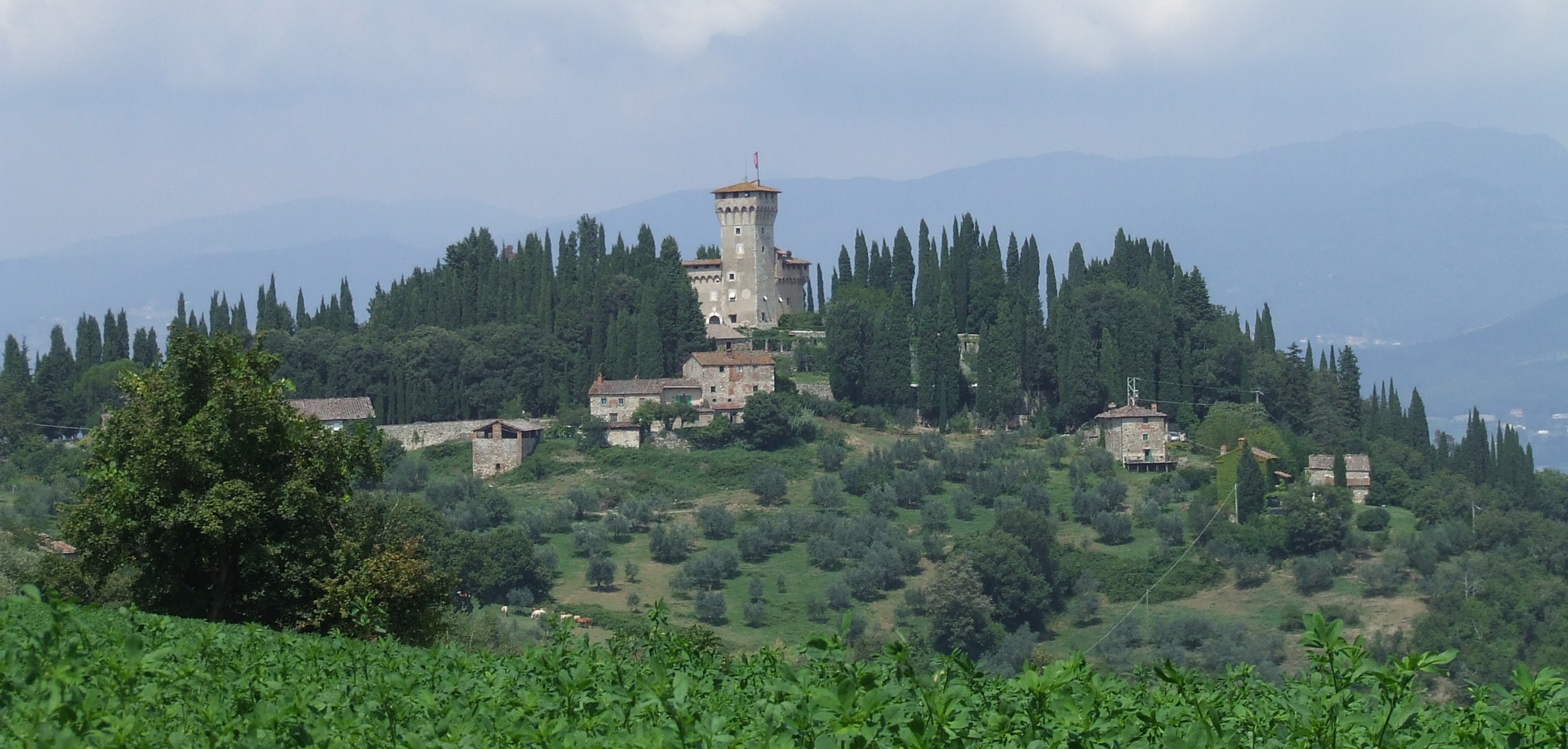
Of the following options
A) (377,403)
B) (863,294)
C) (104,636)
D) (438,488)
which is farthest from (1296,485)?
(104,636)

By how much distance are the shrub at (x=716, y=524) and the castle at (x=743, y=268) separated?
18596 millimetres

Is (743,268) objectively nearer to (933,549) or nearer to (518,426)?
(518,426)

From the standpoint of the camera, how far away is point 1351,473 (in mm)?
58250

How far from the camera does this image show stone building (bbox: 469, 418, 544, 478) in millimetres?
58812

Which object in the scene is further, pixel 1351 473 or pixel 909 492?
pixel 1351 473

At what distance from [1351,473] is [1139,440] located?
6.46 metres

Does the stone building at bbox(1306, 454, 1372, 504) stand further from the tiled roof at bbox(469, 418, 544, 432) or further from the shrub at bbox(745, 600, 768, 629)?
the tiled roof at bbox(469, 418, 544, 432)

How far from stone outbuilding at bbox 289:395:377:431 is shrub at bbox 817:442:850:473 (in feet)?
46.1

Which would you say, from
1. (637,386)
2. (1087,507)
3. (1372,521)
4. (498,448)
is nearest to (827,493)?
(1087,507)

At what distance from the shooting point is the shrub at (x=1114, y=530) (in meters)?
52.5

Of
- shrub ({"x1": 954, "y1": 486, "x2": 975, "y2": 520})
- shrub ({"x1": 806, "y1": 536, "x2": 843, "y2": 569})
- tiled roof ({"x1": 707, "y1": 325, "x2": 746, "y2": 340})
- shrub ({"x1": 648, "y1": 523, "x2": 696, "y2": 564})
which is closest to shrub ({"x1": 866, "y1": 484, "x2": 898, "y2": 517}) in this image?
shrub ({"x1": 954, "y1": 486, "x2": 975, "y2": 520})

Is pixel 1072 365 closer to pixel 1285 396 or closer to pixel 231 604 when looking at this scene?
pixel 1285 396

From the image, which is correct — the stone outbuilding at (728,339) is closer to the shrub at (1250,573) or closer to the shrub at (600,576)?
the shrub at (600,576)

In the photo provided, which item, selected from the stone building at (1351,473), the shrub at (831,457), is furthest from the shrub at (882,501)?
the stone building at (1351,473)
